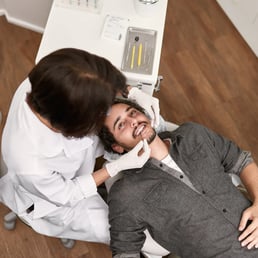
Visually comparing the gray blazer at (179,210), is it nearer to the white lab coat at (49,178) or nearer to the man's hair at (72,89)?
the white lab coat at (49,178)

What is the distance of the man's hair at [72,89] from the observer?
118 centimetres

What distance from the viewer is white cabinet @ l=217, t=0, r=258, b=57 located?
8.63ft

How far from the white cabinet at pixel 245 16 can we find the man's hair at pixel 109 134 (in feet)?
4.56

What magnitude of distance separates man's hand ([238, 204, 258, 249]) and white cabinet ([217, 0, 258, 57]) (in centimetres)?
148

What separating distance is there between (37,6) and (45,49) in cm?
91

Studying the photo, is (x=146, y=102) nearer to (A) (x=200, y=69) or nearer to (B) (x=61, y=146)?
(B) (x=61, y=146)

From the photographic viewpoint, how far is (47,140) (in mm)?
1414

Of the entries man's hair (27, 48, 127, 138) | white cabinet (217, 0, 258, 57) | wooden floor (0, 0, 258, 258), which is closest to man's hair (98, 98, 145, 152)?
man's hair (27, 48, 127, 138)

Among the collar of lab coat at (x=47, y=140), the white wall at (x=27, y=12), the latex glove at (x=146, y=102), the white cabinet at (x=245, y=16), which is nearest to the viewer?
the collar of lab coat at (x=47, y=140)

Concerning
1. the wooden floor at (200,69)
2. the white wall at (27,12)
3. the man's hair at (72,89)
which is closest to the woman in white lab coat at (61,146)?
the man's hair at (72,89)

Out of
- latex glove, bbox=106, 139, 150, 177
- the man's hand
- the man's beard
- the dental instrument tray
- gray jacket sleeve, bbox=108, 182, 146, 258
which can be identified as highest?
the dental instrument tray

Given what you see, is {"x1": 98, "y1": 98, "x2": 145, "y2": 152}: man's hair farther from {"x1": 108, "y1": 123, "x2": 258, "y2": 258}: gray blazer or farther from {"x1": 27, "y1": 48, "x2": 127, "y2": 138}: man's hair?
{"x1": 27, "y1": 48, "x2": 127, "y2": 138}: man's hair

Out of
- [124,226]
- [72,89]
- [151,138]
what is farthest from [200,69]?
[72,89]

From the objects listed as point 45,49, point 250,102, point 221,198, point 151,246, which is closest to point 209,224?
point 221,198
